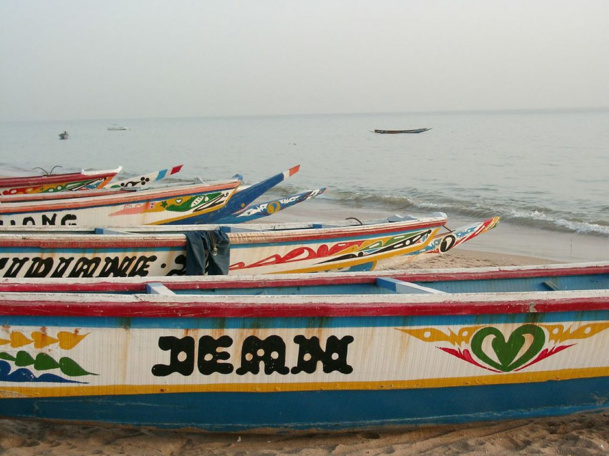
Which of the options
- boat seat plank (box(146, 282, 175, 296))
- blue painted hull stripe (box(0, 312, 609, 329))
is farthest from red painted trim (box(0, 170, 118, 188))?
blue painted hull stripe (box(0, 312, 609, 329))

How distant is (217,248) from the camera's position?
20.6 ft

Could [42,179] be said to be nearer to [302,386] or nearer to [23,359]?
[23,359]

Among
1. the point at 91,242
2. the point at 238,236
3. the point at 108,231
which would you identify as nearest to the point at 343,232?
the point at 238,236

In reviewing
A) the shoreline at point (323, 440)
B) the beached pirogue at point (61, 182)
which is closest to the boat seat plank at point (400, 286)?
the shoreline at point (323, 440)

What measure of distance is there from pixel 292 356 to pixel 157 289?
0.91 meters

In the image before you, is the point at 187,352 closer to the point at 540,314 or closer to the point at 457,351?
the point at 457,351

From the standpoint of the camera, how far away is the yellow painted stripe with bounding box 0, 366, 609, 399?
3.63 metres

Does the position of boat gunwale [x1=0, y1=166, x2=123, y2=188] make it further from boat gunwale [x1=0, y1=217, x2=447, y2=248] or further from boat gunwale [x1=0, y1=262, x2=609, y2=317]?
boat gunwale [x1=0, y1=262, x2=609, y2=317]

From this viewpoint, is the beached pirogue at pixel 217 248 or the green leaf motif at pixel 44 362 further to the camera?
the beached pirogue at pixel 217 248

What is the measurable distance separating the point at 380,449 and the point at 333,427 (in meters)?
0.30

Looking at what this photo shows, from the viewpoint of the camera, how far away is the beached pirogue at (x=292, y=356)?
3.52 m

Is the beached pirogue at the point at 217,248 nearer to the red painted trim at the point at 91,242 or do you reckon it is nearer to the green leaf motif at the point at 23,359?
the red painted trim at the point at 91,242

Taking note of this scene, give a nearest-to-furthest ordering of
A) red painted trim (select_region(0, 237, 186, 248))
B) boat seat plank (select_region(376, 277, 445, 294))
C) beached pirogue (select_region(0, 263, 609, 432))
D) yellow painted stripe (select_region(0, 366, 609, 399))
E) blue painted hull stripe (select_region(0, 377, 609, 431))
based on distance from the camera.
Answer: beached pirogue (select_region(0, 263, 609, 432)) → yellow painted stripe (select_region(0, 366, 609, 399)) → blue painted hull stripe (select_region(0, 377, 609, 431)) → boat seat plank (select_region(376, 277, 445, 294)) → red painted trim (select_region(0, 237, 186, 248))

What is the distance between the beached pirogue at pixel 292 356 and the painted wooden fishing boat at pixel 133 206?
15.6ft
